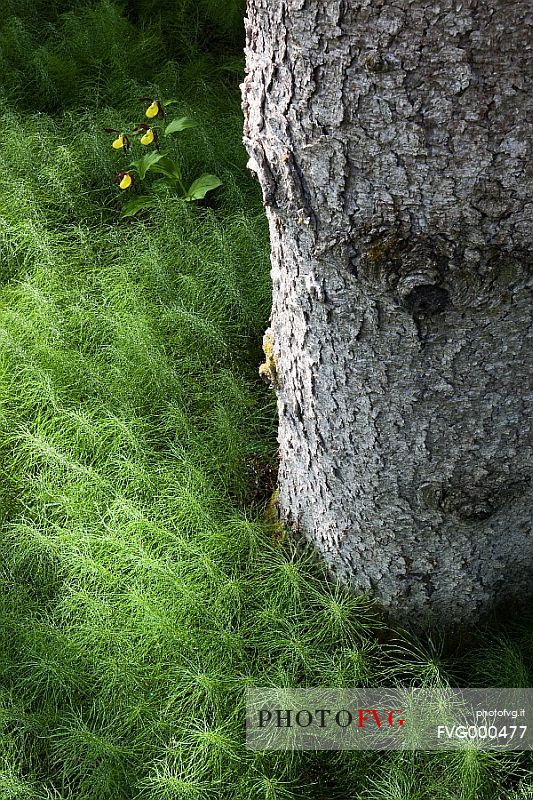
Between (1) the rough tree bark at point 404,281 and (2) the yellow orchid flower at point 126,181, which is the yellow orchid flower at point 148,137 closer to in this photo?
(2) the yellow orchid flower at point 126,181

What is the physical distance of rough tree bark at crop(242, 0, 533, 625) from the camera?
1221mm

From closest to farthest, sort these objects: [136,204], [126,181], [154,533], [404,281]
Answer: [404,281]
[154,533]
[126,181]
[136,204]

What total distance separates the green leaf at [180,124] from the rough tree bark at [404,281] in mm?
1702

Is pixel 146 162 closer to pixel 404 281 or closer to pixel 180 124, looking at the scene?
pixel 180 124

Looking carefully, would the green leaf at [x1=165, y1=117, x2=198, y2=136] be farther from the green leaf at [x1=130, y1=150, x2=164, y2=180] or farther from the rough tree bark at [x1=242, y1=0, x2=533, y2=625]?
the rough tree bark at [x1=242, y1=0, x2=533, y2=625]

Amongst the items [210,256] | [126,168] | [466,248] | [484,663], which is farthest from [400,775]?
[126,168]

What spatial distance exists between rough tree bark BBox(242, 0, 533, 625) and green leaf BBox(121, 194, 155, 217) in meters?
1.48

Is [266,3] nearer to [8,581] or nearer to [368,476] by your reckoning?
[368,476]

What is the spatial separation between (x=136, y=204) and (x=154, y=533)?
1.60 metres

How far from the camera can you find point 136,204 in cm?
324

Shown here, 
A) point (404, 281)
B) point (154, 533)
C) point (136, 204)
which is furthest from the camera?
point (136, 204)

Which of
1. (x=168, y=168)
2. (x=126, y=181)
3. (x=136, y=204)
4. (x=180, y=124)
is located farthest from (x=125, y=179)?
(x=180, y=124)

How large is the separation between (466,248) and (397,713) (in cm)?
110

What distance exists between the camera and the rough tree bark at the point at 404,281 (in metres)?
1.22
